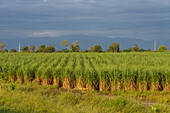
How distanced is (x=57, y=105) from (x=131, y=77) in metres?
6.09

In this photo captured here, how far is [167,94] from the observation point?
11.8 m

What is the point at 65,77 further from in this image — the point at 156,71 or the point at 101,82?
the point at 156,71

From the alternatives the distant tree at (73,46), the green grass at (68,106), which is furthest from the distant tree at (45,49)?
the green grass at (68,106)

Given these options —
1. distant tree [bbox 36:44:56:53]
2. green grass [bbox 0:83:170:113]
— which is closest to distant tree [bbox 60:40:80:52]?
distant tree [bbox 36:44:56:53]

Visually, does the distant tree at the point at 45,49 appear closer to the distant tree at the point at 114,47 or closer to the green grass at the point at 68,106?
the distant tree at the point at 114,47

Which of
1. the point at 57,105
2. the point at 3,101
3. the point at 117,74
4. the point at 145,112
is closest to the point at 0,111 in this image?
the point at 3,101

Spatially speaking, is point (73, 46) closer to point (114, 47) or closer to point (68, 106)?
point (114, 47)

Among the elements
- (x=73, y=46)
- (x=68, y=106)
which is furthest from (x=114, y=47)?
(x=68, y=106)

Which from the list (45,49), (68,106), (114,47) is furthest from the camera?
(45,49)

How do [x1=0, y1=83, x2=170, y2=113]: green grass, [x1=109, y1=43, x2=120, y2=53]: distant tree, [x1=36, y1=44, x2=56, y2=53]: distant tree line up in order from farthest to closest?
1. [x1=36, y1=44, x2=56, y2=53]: distant tree
2. [x1=109, y1=43, x2=120, y2=53]: distant tree
3. [x1=0, y1=83, x2=170, y2=113]: green grass

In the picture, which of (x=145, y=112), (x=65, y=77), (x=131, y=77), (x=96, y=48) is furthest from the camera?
(x=96, y=48)

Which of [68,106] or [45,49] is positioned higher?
[45,49]

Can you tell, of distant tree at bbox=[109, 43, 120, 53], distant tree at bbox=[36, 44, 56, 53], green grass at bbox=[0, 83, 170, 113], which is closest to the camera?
green grass at bbox=[0, 83, 170, 113]

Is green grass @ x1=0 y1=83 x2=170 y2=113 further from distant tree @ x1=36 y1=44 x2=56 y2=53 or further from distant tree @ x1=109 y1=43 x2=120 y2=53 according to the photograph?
distant tree @ x1=36 y1=44 x2=56 y2=53
